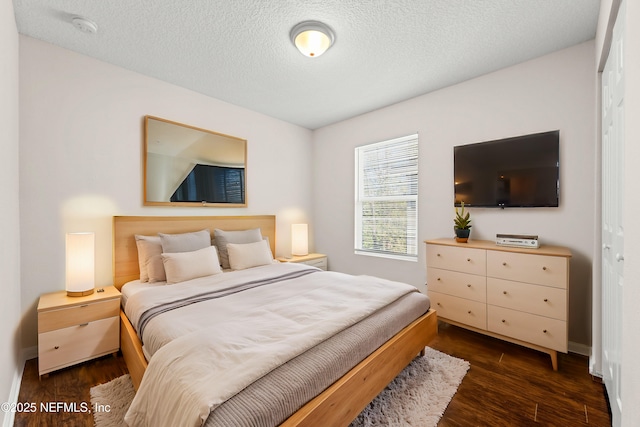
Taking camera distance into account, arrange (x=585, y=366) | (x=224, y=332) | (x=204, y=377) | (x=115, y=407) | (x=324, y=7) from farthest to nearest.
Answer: (x=585, y=366)
(x=324, y=7)
(x=115, y=407)
(x=224, y=332)
(x=204, y=377)

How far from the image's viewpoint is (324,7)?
1.87 meters

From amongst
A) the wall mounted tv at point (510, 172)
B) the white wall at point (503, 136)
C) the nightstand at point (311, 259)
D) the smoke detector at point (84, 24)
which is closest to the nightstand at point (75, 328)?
the nightstand at point (311, 259)

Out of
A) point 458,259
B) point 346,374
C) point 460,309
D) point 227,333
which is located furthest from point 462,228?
point 227,333

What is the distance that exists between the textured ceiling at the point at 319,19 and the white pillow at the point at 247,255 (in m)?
1.78

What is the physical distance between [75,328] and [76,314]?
0.34ft

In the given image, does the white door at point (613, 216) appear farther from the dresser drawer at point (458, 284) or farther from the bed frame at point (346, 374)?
the bed frame at point (346, 374)

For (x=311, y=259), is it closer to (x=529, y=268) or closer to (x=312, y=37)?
(x=529, y=268)

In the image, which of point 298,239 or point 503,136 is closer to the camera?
point 503,136

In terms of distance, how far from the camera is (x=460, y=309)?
255cm

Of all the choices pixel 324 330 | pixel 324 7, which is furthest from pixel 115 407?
pixel 324 7

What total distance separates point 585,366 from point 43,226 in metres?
4.46

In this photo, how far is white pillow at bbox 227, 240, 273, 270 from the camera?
295 cm

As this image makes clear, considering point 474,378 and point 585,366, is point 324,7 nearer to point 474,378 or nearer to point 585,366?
point 474,378

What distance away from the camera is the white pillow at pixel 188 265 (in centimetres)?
245
